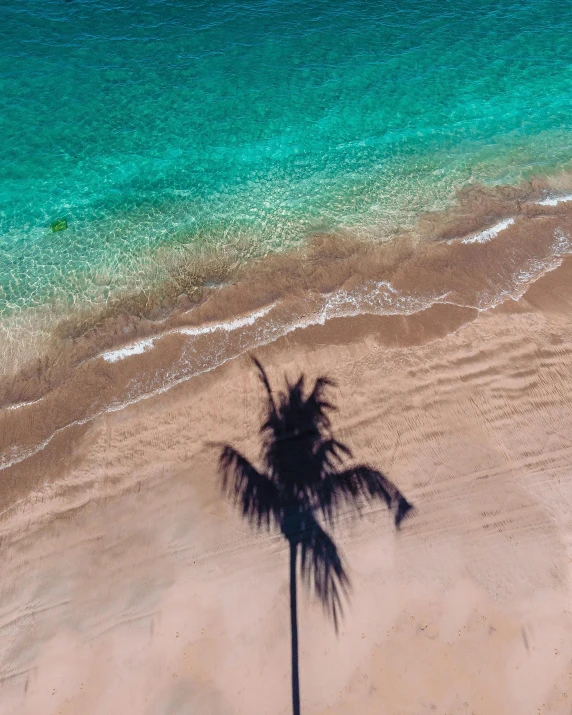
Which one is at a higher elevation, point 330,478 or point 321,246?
point 321,246

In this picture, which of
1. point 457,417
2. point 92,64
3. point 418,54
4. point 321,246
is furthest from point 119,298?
point 418,54

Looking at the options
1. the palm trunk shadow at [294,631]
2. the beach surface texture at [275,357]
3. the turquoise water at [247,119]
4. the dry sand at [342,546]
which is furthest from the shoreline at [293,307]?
the palm trunk shadow at [294,631]

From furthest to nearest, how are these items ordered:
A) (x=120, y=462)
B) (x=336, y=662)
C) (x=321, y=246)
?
(x=321, y=246), (x=120, y=462), (x=336, y=662)

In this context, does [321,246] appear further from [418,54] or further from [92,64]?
[92,64]

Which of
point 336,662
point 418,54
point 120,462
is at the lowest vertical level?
point 336,662

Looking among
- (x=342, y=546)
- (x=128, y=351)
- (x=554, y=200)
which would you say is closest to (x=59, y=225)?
(x=128, y=351)

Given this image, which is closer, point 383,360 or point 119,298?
point 383,360

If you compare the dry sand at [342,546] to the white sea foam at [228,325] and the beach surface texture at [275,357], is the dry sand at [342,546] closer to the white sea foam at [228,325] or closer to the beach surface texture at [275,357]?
the beach surface texture at [275,357]
